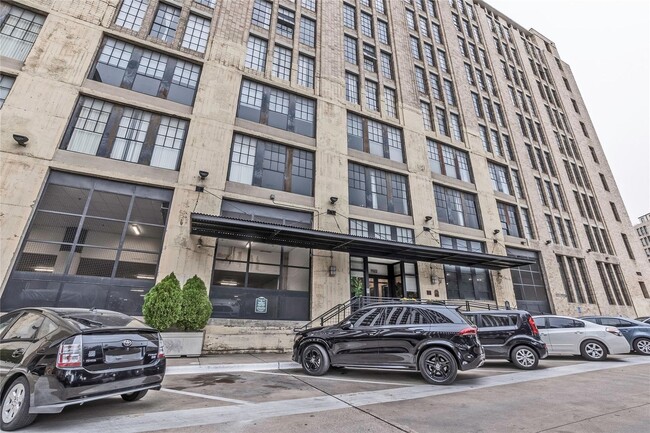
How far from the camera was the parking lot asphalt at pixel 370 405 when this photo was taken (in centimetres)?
388

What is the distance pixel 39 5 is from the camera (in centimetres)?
1254

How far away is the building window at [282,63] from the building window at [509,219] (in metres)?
17.7

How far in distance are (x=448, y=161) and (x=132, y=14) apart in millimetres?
20565

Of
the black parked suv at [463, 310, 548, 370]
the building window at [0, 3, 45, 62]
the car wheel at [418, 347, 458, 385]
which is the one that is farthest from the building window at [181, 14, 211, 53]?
the black parked suv at [463, 310, 548, 370]

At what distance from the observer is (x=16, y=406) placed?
3.72 meters

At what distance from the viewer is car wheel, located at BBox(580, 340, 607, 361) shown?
9875 millimetres

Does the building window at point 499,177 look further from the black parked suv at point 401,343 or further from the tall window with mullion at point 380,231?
the black parked suv at point 401,343

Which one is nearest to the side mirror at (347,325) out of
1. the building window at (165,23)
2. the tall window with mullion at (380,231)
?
the tall window with mullion at (380,231)

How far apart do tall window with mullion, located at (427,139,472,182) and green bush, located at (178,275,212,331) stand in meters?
16.2

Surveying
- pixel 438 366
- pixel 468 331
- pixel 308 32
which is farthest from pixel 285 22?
pixel 438 366

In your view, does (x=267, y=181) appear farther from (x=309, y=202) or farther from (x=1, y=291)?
(x=1, y=291)

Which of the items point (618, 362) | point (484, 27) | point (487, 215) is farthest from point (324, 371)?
point (484, 27)

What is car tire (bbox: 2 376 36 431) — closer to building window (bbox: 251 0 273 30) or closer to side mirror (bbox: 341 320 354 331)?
side mirror (bbox: 341 320 354 331)

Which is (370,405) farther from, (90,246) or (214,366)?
(90,246)
